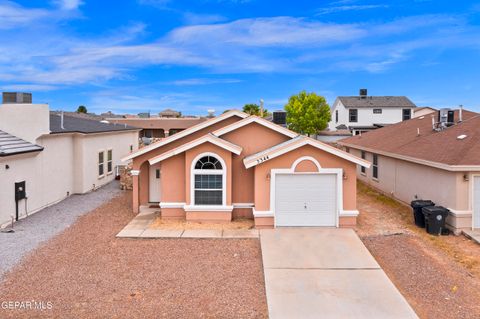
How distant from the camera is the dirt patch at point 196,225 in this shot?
42.4 ft

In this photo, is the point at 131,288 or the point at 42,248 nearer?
the point at 131,288

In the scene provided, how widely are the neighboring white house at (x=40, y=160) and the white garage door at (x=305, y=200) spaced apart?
9679 millimetres

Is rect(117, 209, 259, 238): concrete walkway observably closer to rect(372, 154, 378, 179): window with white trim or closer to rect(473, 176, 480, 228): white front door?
rect(473, 176, 480, 228): white front door

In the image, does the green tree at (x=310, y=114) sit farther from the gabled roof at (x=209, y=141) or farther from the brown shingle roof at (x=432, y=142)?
→ the gabled roof at (x=209, y=141)

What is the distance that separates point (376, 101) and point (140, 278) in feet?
156

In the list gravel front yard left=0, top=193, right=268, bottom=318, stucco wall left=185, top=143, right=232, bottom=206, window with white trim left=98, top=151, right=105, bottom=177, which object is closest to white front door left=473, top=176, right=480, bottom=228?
gravel front yard left=0, top=193, right=268, bottom=318

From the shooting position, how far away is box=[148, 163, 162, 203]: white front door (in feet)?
51.6

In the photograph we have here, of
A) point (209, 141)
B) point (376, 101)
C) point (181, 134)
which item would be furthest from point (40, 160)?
point (376, 101)

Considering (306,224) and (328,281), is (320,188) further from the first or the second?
(328,281)

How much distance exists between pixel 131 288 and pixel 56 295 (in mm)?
1554

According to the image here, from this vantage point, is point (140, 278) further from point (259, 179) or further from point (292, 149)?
point (292, 149)

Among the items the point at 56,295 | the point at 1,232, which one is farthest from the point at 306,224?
the point at 1,232

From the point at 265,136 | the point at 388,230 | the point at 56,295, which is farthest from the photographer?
the point at 265,136

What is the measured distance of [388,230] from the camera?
12758 millimetres
